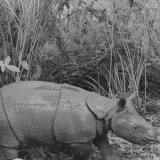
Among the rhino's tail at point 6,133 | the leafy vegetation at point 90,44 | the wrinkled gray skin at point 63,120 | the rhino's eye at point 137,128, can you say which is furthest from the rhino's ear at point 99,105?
the leafy vegetation at point 90,44

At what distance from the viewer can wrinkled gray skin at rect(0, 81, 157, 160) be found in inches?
117

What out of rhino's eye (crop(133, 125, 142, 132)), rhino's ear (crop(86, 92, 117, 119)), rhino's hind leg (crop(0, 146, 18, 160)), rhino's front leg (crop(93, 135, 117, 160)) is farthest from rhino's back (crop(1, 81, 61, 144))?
rhino's eye (crop(133, 125, 142, 132))

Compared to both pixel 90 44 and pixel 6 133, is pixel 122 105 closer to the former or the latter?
pixel 6 133

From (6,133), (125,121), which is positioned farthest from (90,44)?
(6,133)

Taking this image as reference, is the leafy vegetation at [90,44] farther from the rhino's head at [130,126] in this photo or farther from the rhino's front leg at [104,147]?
the rhino's head at [130,126]

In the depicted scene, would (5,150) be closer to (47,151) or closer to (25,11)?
(47,151)

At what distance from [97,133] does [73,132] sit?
22 cm

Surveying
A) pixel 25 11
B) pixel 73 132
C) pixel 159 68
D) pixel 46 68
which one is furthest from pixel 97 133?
pixel 159 68

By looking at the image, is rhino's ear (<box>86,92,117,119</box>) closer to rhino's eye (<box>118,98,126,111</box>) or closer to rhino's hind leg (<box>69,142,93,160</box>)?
rhino's eye (<box>118,98,126,111</box>)

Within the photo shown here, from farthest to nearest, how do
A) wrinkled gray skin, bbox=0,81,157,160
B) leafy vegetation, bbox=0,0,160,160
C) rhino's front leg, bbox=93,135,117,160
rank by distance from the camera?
1. leafy vegetation, bbox=0,0,160,160
2. rhino's front leg, bbox=93,135,117,160
3. wrinkled gray skin, bbox=0,81,157,160

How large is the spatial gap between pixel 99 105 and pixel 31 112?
56 cm

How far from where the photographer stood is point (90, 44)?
523 centimetres

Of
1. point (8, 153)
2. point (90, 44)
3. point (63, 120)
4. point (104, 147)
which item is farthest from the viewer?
point (90, 44)

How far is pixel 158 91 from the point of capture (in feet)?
19.1
